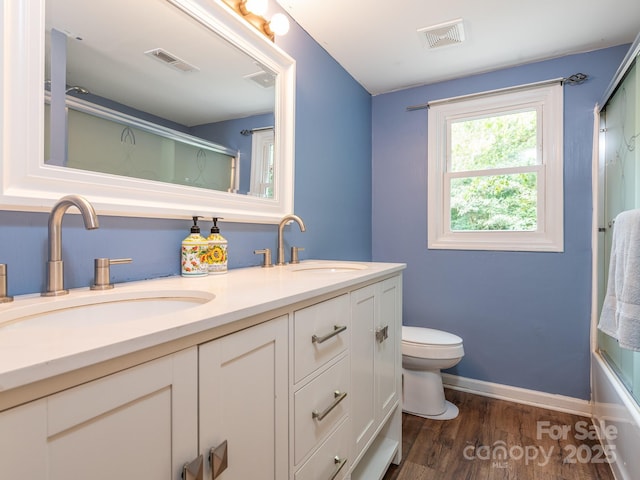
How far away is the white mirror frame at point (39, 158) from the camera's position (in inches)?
30.5

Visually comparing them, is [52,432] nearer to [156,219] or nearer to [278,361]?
[278,361]

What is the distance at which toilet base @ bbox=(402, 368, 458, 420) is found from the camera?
203cm

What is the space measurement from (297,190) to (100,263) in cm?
107

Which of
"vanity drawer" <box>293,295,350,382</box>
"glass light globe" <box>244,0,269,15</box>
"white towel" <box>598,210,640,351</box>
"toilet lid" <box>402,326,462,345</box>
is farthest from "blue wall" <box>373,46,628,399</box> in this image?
"vanity drawer" <box>293,295,350,382</box>

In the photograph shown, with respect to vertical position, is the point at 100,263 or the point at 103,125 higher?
the point at 103,125

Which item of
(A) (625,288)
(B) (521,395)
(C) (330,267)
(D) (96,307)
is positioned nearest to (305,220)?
(C) (330,267)

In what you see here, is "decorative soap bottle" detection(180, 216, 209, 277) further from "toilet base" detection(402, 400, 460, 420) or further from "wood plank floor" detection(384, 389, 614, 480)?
"toilet base" detection(402, 400, 460, 420)

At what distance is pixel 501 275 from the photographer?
227cm

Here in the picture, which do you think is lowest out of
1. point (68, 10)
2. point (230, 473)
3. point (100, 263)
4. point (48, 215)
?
point (230, 473)

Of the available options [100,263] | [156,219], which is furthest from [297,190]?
[100,263]

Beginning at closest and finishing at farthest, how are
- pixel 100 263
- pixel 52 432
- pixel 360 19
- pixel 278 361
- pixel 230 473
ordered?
pixel 52 432
pixel 230 473
pixel 278 361
pixel 100 263
pixel 360 19

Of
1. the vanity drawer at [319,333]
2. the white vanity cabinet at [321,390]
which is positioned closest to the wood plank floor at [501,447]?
the white vanity cabinet at [321,390]

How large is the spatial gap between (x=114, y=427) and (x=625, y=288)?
1452 mm

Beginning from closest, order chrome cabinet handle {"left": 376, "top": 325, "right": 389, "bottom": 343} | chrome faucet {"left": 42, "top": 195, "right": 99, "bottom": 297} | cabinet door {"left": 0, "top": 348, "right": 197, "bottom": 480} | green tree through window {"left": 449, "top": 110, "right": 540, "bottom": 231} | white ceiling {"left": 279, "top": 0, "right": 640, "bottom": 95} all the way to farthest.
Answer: cabinet door {"left": 0, "top": 348, "right": 197, "bottom": 480}
chrome faucet {"left": 42, "top": 195, "right": 99, "bottom": 297}
chrome cabinet handle {"left": 376, "top": 325, "right": 389, "bottom": 343}
white ceiling {"left": 279, "top": 0, "right": 640, "bottom": 95}
green tree through window {"left": 449, "top": 110, "right": 540, "bottom": 231}
